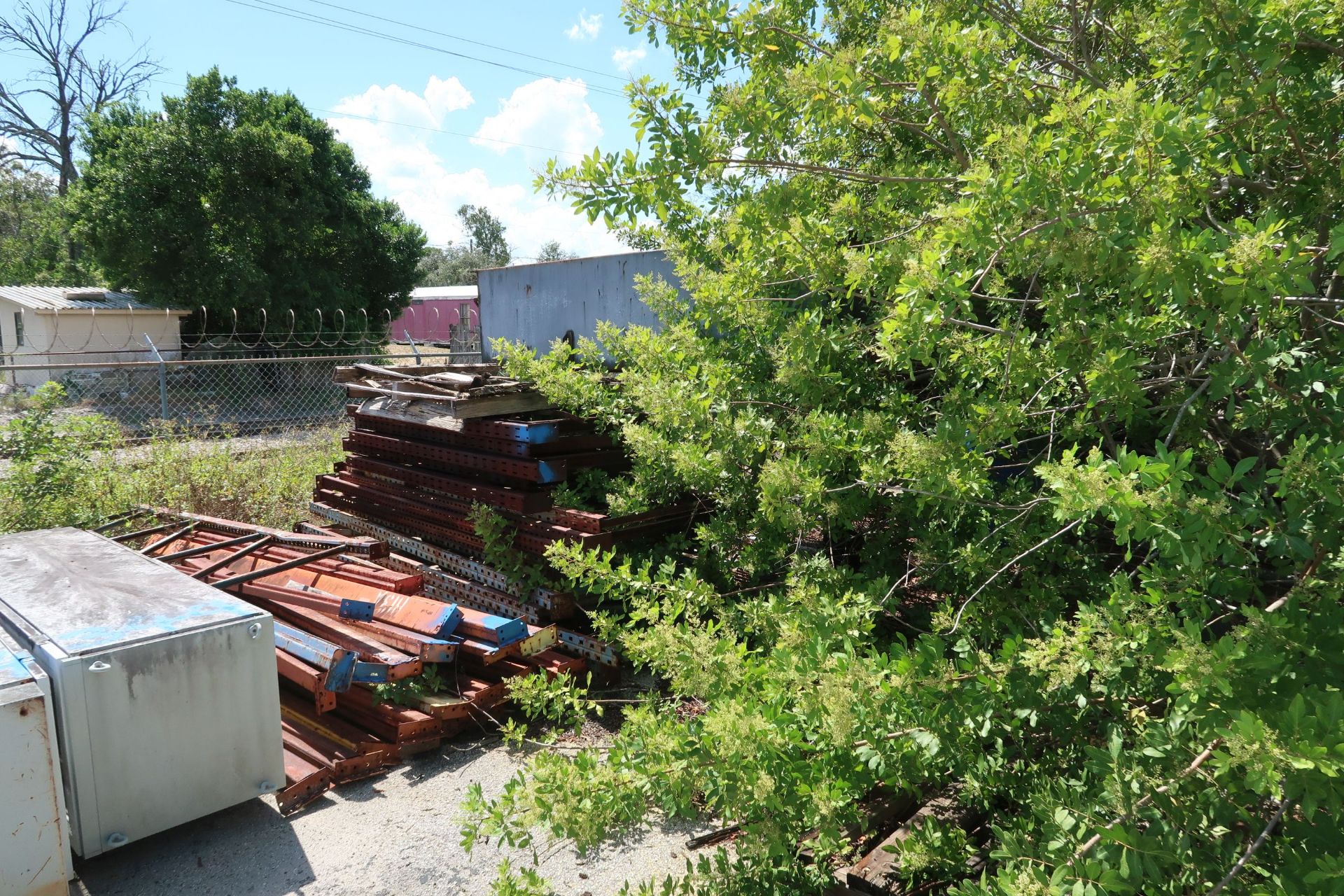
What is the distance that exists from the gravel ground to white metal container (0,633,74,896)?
52cm

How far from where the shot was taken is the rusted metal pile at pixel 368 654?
173 inches

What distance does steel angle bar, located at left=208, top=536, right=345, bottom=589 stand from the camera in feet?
15.8

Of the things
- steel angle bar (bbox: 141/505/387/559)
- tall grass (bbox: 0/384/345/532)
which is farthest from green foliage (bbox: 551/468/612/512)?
tall grass (bbox: 0/384/345/532)

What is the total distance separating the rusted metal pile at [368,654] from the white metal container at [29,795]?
1041mm

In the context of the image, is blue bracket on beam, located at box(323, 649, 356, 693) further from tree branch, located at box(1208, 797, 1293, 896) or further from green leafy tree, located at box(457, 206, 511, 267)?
green leafy tree, located at box(457, 206, 511, 267)

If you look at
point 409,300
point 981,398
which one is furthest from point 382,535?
point 409,300

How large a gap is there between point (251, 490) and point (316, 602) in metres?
3.99

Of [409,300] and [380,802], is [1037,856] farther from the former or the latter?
[409,300]

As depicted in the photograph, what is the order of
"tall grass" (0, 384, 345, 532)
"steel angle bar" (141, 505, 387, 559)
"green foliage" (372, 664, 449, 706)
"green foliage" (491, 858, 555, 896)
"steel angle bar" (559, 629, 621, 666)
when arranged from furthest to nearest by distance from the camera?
"tall grass" (0, 384, 345, 532) < "steel angle bar" (141, 505, 387, 559) < "steel angle bar" (559, 629, 621, 666) < "green foliage" (372, 664, 449, 706) < "green foliage" (491, 858, 555, 896)

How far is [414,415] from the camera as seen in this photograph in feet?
19.4

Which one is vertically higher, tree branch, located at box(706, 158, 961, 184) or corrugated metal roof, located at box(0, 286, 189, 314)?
corrugated metal roof, located at box(0, 286, 189, 314)

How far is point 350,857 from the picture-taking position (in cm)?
367

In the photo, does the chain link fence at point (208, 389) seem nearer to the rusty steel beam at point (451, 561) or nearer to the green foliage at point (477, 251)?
the rusty steel beam at point (451, 561)

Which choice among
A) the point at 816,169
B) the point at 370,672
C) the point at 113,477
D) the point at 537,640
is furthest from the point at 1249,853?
the point at 113,477
